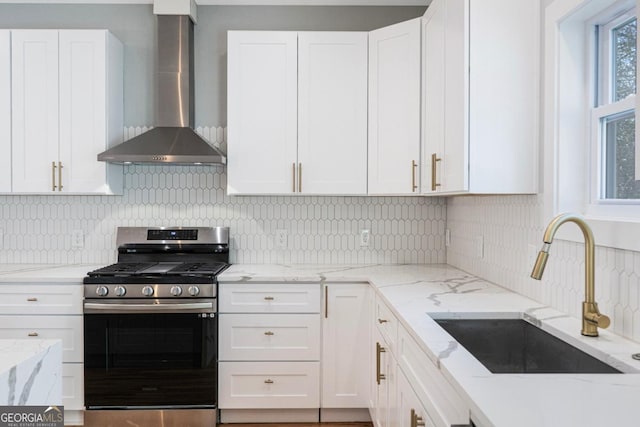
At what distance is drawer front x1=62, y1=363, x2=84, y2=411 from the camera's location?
2879 millimetres

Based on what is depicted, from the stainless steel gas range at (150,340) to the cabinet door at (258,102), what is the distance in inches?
28.6

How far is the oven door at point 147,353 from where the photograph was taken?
2.83m

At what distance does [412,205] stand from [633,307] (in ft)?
6.76

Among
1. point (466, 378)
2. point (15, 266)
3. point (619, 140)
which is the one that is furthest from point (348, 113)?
point (15, 266)

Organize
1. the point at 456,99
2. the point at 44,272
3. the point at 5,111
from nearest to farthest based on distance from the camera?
1. the point at 456,99
2. the point at 44,272
3. the point at 5,111

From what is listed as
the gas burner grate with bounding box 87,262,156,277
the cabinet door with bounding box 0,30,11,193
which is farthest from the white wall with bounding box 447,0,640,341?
the cabinet door with bounding box 0,30,11,193

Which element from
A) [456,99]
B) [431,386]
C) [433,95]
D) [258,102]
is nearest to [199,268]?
[258,102]

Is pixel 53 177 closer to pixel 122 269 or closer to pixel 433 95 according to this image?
pixel 122 269

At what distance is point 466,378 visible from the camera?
1.19 meters

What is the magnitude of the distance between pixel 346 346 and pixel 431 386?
4.93 feet

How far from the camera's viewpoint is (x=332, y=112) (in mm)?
3154

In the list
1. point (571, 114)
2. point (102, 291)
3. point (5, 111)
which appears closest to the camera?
point (571, 114)

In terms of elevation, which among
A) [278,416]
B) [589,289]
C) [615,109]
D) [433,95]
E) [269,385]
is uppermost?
[433,95]

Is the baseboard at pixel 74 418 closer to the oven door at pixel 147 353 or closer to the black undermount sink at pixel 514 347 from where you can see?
the oven door at pixel 147 353
